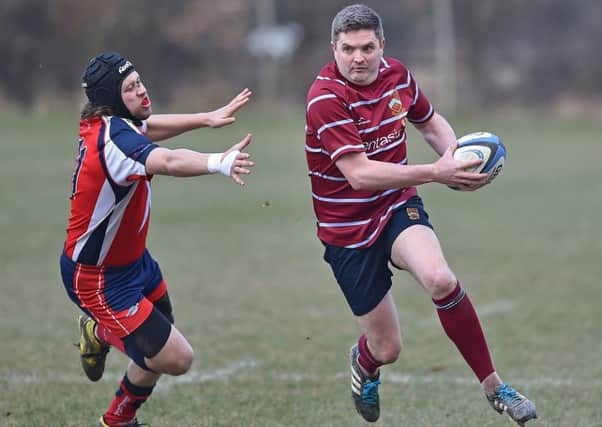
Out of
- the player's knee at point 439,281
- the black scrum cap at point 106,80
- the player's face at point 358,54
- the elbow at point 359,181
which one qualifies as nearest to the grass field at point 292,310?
the player's knee at point 439,281

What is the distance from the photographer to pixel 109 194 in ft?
16.2

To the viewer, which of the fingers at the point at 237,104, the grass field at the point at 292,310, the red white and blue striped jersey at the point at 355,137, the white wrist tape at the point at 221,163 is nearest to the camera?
the white wrist tape at the point at 221,163

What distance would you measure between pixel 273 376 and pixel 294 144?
1850 cm

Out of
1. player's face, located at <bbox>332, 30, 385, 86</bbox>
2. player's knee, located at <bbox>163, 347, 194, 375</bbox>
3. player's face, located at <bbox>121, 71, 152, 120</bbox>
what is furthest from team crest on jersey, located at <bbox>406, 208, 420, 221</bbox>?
player's face, located at <bbox>121, 71, 152, 120</bbox>

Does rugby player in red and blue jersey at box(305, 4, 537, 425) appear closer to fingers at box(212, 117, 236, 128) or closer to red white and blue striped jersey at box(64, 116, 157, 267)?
fingers at box(212, 117, 236, 128)

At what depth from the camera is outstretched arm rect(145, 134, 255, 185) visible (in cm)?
452

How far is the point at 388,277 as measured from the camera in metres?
5.50

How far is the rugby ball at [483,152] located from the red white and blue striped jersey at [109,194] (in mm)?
1466

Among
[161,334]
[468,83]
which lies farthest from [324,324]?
[468,83]

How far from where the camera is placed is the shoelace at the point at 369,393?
5590 mm

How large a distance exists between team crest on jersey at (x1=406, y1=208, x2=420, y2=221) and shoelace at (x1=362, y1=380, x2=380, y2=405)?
3.16 ft

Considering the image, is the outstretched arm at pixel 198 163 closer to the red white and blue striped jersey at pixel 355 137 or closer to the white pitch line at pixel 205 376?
the red white and blue striped jersey at pixel 355 137

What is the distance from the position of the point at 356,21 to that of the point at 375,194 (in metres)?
0.90

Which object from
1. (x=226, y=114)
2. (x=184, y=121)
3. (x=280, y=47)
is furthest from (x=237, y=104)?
(x=280, y=47)
